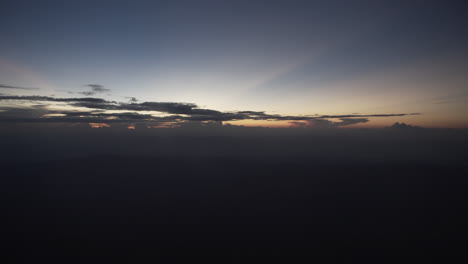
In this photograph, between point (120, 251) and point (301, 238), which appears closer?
point (120, 251)

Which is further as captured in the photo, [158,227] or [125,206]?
[125,206]

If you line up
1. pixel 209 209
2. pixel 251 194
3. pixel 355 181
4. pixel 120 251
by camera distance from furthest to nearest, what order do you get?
1. pixel 355 181
2. pixel 251 194
3. pixel 209 209
4. pixel 120 251

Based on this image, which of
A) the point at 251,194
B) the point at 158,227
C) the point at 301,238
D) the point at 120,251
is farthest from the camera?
the point at 251,194

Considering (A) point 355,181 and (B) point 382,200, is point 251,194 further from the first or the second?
(A) point 355,181

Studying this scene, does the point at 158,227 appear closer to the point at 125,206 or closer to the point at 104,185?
the point at 125,206

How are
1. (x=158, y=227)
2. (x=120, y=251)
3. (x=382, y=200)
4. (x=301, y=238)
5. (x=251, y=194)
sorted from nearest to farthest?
(x=120, y=251) < (x=301, y=238) < (x=158, y=227) < (x=382, y=200) < (x=251, y=194)

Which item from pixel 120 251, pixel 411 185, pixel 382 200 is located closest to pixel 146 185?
pixel 120 251

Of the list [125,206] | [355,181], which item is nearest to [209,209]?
[125,206]

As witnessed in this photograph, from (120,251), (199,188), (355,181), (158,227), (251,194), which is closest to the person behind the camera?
(120,251)
